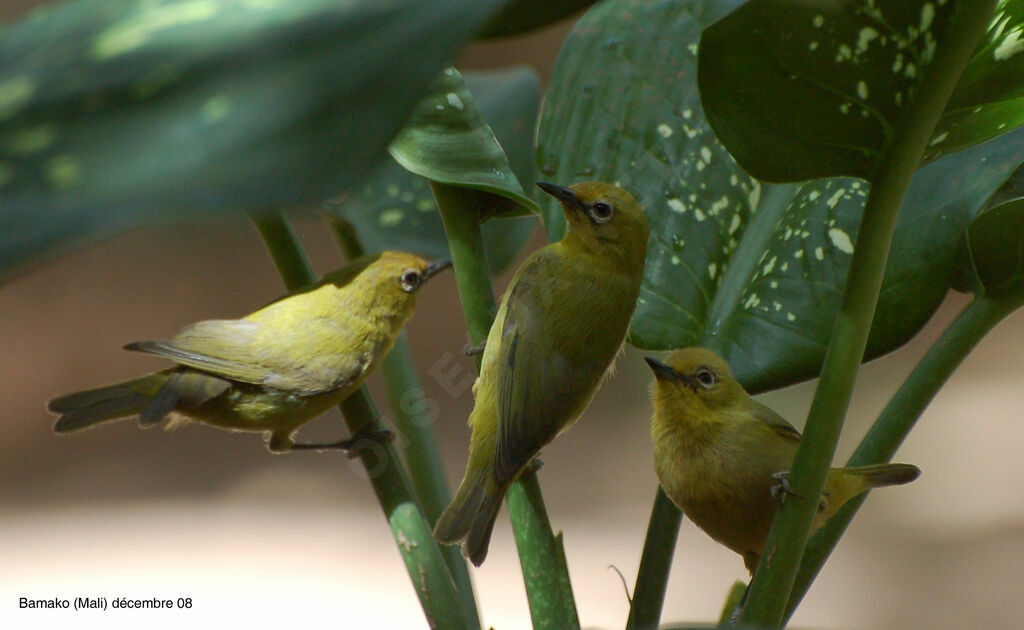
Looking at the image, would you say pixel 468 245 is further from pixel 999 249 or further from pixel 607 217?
pixel 999 249

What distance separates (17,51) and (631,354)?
1.95 meters

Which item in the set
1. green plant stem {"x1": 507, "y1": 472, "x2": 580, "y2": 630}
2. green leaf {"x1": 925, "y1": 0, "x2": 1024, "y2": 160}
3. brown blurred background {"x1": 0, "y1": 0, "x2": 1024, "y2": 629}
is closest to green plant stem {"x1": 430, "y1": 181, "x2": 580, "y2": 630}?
green plant stem {"x1": 507, "y1": 472, "x2": 580, "y2": 630}

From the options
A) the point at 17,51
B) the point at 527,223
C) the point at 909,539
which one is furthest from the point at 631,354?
the point at 17,51

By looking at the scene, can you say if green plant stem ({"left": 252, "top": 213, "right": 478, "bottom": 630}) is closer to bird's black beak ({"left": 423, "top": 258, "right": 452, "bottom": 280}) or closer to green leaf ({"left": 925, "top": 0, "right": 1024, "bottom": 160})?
bird's black beak ({"left": 423, "top": 258, "right": 452, "bottom": 280})

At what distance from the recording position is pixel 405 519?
66cm

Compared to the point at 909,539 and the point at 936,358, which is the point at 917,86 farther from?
the point at 909,539

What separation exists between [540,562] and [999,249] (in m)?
0.35

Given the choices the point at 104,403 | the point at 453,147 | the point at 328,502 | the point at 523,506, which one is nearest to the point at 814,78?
the point at 453,147

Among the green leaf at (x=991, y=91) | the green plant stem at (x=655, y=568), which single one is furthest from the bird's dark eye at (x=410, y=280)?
the green leaf at (x=991, y=91)

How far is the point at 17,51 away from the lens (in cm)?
24

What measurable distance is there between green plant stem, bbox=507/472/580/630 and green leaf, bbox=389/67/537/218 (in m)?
0.18

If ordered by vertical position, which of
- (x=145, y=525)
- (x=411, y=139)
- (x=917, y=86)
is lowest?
(x=917, y=86)

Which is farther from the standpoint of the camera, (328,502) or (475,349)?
(328,502)

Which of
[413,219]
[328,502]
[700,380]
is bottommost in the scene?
[700,380]
